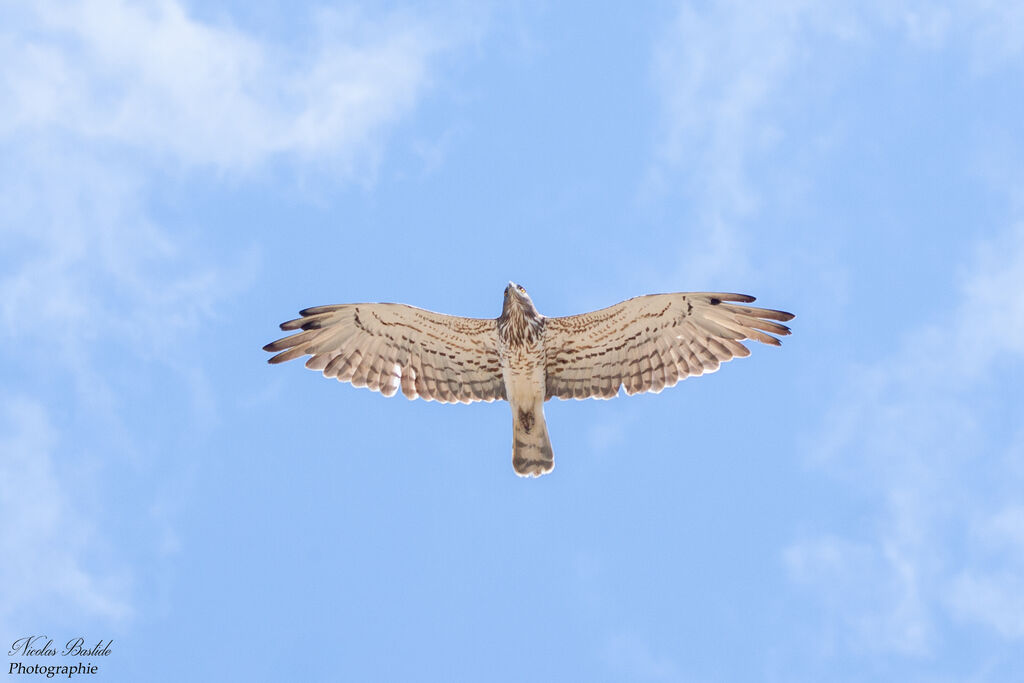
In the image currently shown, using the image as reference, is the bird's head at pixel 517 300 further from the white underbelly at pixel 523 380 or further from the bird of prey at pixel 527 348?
the white underbelly at pixel 523 380

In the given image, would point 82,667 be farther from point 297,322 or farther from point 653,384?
point 653,384

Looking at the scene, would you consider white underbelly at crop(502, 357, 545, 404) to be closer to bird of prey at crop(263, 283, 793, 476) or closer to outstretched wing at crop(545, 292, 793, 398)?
bird of prey at crop(263, 283, 793, 476)

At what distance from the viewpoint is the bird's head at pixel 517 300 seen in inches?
521

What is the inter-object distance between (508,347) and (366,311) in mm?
1839

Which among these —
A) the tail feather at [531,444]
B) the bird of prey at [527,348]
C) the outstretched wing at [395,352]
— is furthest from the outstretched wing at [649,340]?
the outstretched wing at [395,352]

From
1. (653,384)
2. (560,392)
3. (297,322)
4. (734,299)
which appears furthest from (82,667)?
(734,299)

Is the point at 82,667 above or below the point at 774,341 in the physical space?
below

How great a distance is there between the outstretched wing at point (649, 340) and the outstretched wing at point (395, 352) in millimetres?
854

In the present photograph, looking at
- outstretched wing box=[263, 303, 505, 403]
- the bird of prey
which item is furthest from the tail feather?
outstretched wing box=[263, 303, 505, 403]

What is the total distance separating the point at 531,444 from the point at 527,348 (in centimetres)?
116

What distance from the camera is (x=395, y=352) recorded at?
1413 cm

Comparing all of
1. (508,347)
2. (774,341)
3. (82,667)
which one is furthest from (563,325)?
(82,667)

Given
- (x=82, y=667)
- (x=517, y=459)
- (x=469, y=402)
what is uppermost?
(x=469, y=402)

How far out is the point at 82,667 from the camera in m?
13.4
